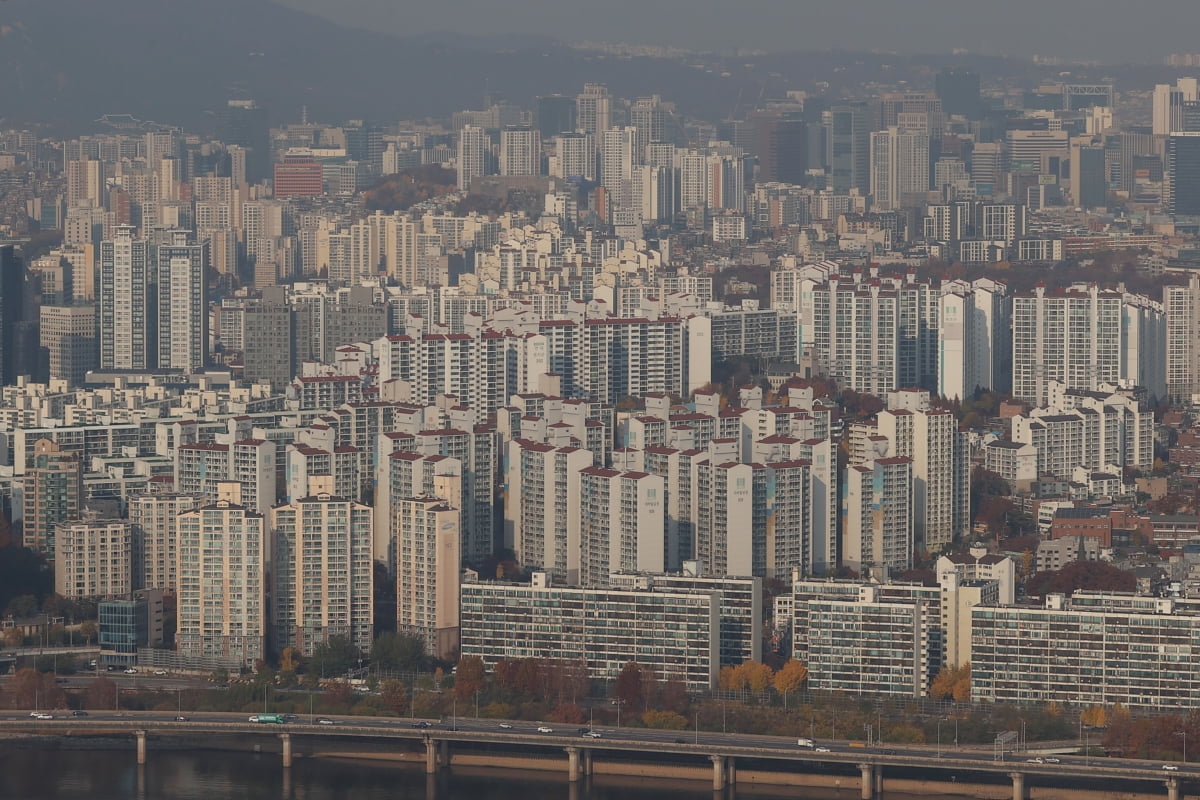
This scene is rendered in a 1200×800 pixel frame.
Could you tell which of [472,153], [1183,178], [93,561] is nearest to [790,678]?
[93,561]

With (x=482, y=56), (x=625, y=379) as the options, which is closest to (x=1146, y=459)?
(x=625, y=379)

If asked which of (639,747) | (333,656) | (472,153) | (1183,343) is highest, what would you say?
(472,153)

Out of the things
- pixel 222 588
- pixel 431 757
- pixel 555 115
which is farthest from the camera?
pixel 555 115

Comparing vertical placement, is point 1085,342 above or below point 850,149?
below

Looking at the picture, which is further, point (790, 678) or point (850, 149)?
point (850, 149)

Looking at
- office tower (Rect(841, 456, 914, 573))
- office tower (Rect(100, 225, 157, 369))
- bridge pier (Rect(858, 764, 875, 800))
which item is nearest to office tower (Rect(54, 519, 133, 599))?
office tower (Rect(841, 456, 914, 573))

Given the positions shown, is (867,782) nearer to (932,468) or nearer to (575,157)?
(932,468)

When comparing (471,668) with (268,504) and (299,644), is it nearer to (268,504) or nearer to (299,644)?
(299,644)

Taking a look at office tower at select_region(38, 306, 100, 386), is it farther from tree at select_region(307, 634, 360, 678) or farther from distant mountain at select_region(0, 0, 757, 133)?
distant mountain at select_region(0, 0, 757, 133)

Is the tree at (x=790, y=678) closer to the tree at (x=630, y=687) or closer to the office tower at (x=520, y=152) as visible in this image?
the tree at (x=630, y=687)
